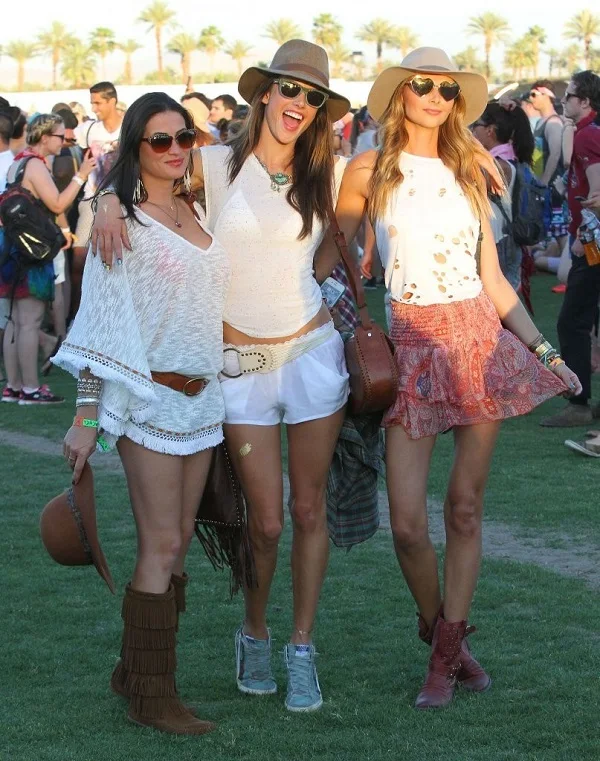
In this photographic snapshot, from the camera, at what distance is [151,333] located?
381 centimetres

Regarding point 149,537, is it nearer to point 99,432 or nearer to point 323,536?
point 99,432

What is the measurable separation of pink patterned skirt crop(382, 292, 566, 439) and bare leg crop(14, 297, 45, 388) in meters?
6.26

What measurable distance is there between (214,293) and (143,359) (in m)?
0.32

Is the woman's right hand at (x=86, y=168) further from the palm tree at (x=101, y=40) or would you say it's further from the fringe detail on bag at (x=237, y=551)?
the palm tree at (x=101, y=40)

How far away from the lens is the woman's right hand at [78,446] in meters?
3.73

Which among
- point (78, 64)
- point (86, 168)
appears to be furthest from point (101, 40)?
point (86, 168)

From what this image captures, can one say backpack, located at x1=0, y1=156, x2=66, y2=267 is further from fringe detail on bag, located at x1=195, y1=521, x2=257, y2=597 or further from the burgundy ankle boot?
the burgundy ankle boot

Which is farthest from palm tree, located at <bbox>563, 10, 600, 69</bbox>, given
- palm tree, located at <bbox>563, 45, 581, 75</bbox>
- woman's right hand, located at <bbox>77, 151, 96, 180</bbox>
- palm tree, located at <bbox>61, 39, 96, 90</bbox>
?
woman's right hand, located at <bbox>77, 151, 96, 180</bbox>

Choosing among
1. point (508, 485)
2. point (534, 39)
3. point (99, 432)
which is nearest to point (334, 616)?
point (99, 432)

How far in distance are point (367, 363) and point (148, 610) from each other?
1022mm

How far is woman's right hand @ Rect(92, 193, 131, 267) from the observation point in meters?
3.69

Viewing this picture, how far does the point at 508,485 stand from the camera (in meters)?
7.27

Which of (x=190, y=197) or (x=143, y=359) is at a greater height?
(x=190, y=197)

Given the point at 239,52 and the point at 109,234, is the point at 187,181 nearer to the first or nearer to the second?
the point at 109,234
